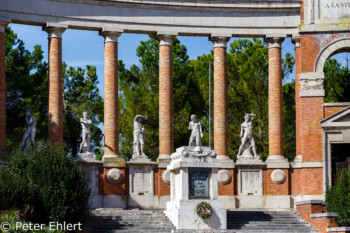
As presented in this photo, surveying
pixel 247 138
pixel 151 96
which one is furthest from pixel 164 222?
pixel 151 96

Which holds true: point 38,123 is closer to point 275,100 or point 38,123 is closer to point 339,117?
point 275,100

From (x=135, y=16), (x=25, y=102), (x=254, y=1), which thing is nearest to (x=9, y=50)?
(x=25, y=102)

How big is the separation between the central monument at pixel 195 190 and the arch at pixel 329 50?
14096 millimetres

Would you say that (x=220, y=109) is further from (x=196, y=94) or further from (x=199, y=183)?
(x=196, y=94)

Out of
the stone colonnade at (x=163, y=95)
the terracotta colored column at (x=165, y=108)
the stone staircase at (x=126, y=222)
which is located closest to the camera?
the stone staircase at (x=126, y=222)

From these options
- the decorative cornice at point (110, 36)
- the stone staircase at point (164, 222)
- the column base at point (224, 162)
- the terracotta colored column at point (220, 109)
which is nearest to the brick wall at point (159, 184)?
the column base at point (224, 162)

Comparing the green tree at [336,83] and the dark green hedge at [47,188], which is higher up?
the green tree at [336,83]

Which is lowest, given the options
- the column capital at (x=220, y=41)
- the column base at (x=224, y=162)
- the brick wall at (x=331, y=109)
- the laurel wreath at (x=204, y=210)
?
the laurel wreath at (x=204, y=210)

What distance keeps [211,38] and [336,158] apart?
1345cm

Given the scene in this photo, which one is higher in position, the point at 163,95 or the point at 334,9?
the point at 334,9

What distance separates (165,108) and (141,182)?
5561 mm

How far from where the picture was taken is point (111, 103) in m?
59.2

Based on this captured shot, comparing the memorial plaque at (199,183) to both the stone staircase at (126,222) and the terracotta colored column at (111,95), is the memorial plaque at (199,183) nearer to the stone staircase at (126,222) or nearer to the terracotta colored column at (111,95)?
the stone staircase at (126,222)

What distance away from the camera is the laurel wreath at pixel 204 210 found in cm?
4912
